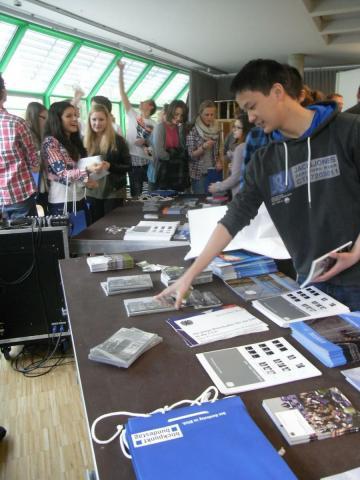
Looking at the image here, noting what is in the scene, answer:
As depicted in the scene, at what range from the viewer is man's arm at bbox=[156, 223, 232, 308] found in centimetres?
120

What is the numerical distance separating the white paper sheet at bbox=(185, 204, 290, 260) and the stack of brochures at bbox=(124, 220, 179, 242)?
0.40m

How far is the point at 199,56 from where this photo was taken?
318 inches

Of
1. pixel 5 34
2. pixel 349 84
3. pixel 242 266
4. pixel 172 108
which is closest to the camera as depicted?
pixel 242 266

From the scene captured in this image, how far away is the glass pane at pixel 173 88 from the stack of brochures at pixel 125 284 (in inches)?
339

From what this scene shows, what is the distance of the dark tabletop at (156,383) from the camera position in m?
0.68

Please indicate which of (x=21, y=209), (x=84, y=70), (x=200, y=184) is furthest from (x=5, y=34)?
(x=21, y=209)

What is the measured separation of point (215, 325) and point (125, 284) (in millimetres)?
409

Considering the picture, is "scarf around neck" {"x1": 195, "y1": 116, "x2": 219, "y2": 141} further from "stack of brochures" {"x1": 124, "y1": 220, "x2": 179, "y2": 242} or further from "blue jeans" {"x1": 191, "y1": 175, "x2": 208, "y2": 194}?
"stack of brochures" {"x1": 124, "y1": 220, "x2": 179, "y2": 242}

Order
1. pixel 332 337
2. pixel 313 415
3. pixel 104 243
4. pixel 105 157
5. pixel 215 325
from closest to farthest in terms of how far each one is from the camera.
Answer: pixel 313 415 < pixel 332 337 < pixel 215 325 < pixel 104 243 < pixel 105 157

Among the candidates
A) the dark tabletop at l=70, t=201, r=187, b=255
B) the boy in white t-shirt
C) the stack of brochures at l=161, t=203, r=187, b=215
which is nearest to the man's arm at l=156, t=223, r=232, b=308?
the dark tabletop at l=70, t=201, r=187, b=255

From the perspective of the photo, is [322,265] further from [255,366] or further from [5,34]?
[5,34]

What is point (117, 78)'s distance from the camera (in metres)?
7.23

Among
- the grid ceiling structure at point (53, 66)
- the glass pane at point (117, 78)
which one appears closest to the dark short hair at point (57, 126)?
the grid ceiling structure at point (53, 66)

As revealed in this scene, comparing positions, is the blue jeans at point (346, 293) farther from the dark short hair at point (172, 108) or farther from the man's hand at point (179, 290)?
the dark short hair at point (172, 108)
